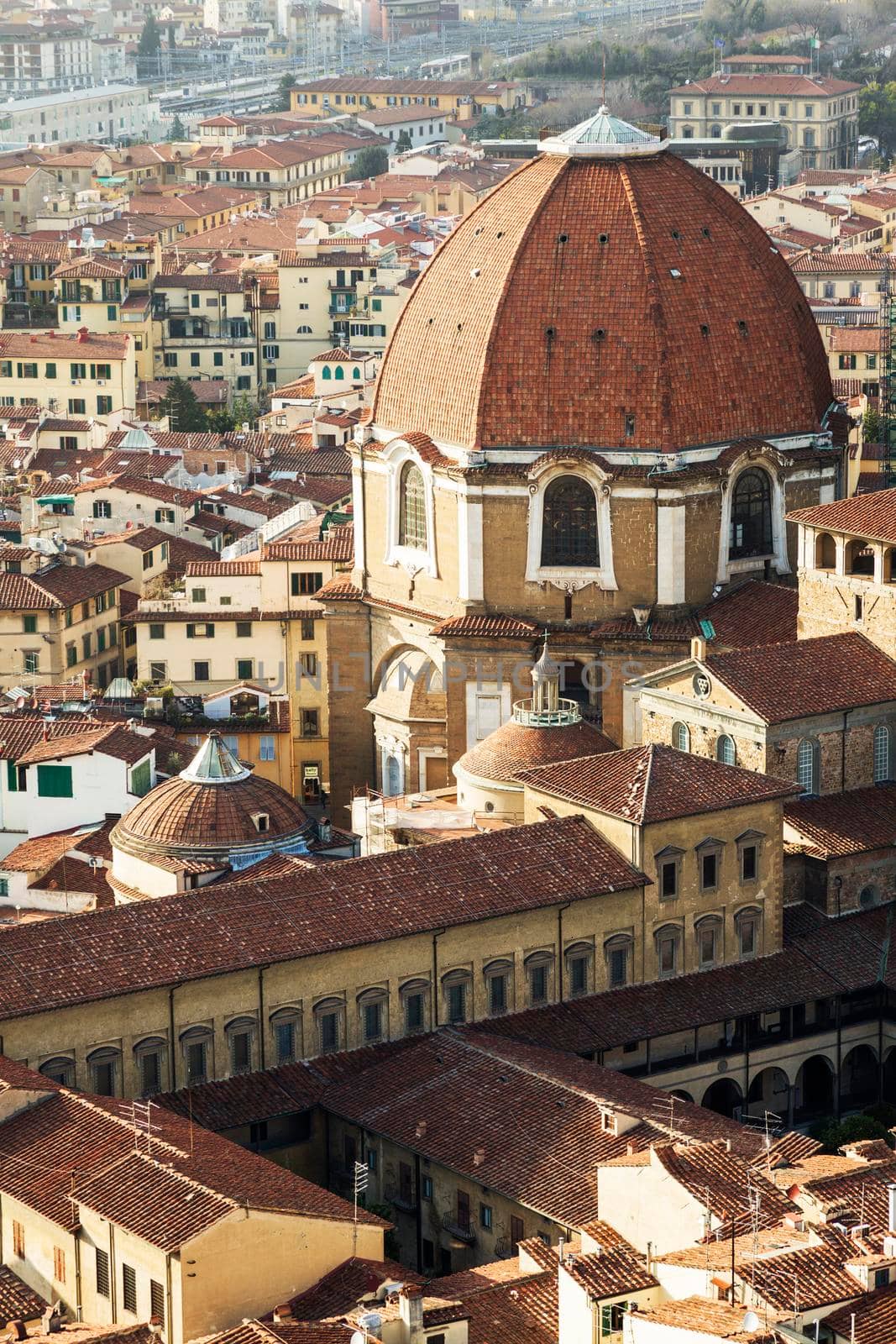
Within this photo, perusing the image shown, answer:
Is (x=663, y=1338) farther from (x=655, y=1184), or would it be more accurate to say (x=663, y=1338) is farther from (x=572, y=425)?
(x=572, y=425)

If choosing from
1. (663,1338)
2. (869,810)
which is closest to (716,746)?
(869,810)

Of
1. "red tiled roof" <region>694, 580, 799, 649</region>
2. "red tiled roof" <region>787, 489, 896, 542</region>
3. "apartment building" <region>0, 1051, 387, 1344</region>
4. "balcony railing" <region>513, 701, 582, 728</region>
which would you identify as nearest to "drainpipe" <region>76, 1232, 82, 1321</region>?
"apartment building" <region>0, 1051, 387, 1344</region>

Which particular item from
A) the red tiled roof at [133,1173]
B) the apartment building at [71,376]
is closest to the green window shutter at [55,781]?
the red tiled roof at [133,1173]

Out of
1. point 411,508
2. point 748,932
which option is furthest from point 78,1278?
point 411,508

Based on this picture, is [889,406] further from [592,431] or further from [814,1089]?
[814,1089]

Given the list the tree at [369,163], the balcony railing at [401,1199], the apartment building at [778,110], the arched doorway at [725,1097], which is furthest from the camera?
the tree at [369,163]

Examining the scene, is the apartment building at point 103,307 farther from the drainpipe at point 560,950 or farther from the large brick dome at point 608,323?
the drainpipe at point 560,950

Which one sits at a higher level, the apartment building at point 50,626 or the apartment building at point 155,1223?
the apartment building at point 50,626

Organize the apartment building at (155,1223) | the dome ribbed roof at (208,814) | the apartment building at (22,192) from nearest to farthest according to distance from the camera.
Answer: the apartment building at (155,1223) < the dome ribbed roof at (208,814) < the apartment building at (22,192)
